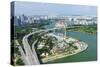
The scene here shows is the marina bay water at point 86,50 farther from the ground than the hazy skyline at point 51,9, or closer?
closer

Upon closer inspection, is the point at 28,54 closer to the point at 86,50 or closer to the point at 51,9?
the point at 51,9

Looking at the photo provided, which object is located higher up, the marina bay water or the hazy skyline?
the hazy skyline

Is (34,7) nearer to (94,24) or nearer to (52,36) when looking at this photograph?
(52,36)

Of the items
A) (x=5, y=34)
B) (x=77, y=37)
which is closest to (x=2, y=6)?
(x=5, y=34)

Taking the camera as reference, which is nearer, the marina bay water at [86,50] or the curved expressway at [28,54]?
the curved expressway at [28,54]

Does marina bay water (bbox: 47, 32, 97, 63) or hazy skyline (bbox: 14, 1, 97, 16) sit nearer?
hazy skyline (bbox: 14, 1, 97, 16)
